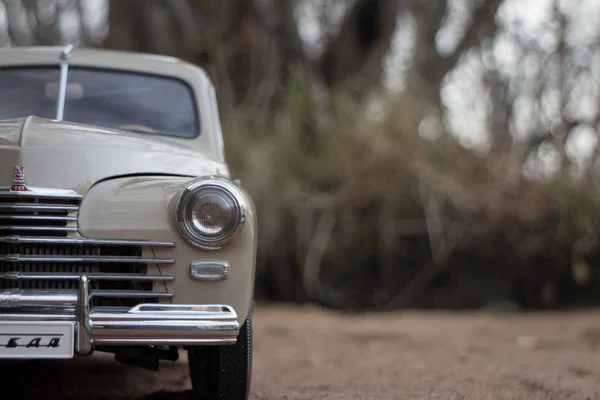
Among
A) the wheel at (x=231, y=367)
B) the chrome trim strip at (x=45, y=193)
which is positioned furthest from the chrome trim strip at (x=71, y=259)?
the wheel at (x=231, y=367)

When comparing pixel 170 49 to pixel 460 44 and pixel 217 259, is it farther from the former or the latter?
pixel 217 259

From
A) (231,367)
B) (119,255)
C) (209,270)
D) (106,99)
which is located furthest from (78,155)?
(231,367)

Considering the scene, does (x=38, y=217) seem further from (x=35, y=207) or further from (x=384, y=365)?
(x=384, y=365)

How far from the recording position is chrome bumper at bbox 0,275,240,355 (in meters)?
2.84

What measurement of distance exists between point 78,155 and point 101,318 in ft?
2.72

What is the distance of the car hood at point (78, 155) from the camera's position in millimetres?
3176

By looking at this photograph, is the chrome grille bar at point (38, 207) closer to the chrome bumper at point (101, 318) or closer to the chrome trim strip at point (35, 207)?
the chrome trim strip at point (35, 207)

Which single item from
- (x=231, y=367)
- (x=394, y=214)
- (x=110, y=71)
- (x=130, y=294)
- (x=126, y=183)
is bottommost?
(x=394, y=214)

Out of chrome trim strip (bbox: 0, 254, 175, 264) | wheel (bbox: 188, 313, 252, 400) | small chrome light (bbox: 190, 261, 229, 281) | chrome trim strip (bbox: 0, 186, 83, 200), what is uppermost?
chrome trim strip (bbox: 0, 186, 83, 200)

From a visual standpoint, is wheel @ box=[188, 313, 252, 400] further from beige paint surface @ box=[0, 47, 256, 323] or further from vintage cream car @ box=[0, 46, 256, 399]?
beige paint surface @ box=[0, 47, 256, 323]

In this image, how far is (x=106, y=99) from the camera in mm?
4219

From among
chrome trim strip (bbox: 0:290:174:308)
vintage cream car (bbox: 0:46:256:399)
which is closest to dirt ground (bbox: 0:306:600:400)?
vintage cream car (bbox: 0:46:256:399)

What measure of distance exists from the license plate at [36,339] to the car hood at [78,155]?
1.95 feet

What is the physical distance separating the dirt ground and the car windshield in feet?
4.66
